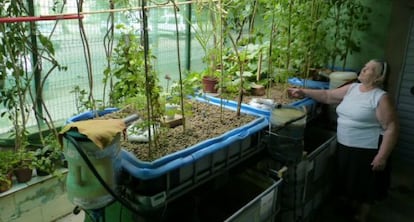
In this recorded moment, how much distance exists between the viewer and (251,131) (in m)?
2.19

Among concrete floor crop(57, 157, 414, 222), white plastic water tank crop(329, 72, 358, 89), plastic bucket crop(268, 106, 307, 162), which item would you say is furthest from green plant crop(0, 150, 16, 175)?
white plastic water tank crop(329, 72, 358, 89)

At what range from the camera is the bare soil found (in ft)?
6.12

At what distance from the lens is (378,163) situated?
242 centimetres

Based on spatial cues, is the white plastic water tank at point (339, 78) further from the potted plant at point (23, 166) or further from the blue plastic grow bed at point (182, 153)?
the potted plant at point (23, 166)

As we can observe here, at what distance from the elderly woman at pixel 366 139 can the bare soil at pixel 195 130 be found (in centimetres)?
53

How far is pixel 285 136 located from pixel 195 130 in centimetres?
62

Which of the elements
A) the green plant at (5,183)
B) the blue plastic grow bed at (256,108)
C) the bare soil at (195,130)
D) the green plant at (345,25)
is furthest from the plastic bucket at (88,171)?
the green plant at (345,25)

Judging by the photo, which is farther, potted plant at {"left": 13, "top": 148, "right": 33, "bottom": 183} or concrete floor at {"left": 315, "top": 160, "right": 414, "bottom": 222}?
concrete floor at {"left": 315, "top": 160, "right": 414, "bottom": 222}

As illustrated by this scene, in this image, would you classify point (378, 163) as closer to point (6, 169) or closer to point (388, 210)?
point (388, 210)

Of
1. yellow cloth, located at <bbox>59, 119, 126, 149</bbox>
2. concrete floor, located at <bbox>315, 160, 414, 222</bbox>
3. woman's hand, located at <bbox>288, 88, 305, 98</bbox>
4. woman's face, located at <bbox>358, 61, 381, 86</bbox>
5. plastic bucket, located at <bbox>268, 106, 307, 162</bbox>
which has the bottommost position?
concrete floor, located at <bbox>315, 160, 414, 222</bbox>

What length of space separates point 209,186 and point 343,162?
41.8 inches

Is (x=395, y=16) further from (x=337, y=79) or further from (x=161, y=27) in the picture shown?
(x=161, y=27)

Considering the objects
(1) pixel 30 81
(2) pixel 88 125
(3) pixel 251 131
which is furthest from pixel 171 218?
(1) pixel 30 81

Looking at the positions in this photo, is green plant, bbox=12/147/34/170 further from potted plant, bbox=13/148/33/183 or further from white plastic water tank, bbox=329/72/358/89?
white plastic water tank, bbox=329/72/358/89
